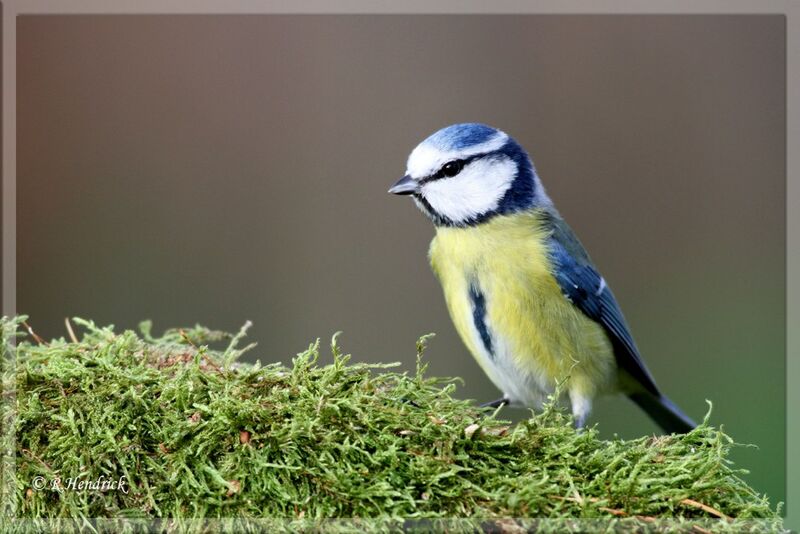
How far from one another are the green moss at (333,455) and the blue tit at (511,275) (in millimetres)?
529

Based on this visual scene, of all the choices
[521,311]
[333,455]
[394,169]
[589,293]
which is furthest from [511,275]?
[394,169]

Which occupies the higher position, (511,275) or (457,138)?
(457,138)

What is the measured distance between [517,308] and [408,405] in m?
0.61

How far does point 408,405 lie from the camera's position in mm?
951

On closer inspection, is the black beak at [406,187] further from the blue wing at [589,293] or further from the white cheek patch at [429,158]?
the blue wing at [589,293]

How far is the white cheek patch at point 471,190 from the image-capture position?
1.54 m

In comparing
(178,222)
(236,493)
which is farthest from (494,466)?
(178,222)

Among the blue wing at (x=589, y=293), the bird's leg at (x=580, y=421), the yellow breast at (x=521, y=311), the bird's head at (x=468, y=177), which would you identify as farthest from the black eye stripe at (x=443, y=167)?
the bird's leg at (x=580, y=421)

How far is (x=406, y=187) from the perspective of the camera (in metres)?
1.50

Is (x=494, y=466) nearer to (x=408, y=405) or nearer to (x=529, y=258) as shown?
(x=408, y=405)

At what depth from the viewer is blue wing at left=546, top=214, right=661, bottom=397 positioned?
1.56 metres

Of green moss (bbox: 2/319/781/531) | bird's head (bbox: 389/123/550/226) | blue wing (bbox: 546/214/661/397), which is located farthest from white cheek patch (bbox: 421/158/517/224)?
green moss (bbox: 2/319/781/531)

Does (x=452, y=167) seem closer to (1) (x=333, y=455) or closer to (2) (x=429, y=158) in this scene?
(2) (x=429, y=158)

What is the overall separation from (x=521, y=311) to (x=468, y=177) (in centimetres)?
30
